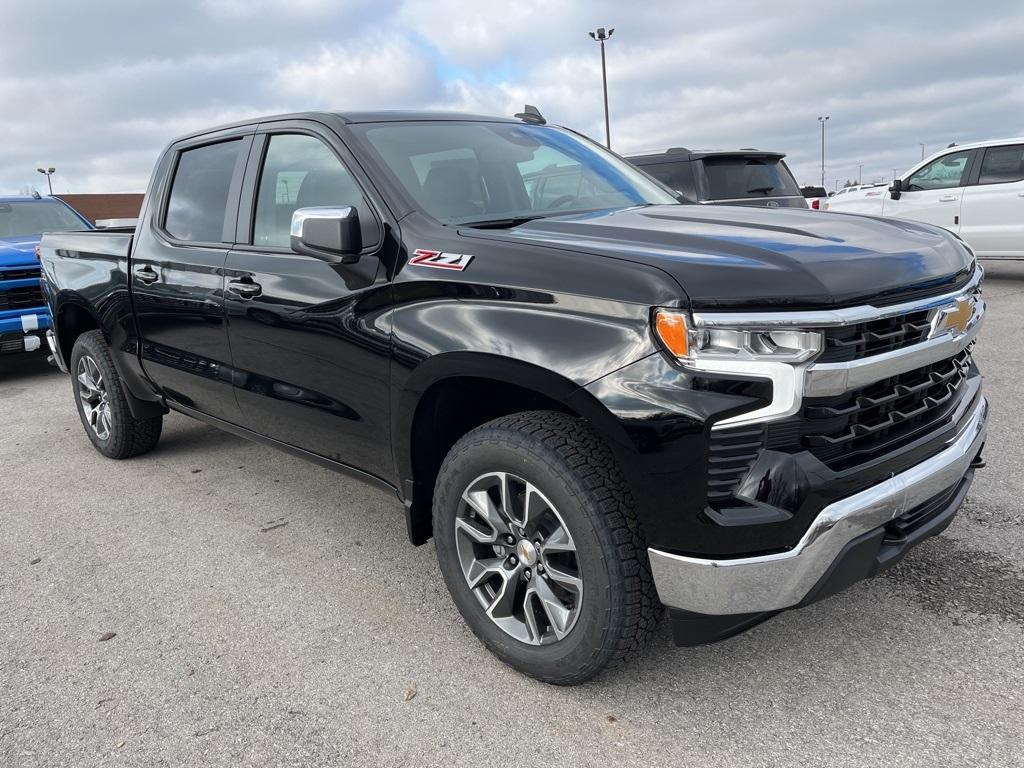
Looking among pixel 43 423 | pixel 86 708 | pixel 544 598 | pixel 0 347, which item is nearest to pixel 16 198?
pixel 0 347

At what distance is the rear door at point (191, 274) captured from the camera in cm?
364

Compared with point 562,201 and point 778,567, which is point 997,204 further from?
point 778,567

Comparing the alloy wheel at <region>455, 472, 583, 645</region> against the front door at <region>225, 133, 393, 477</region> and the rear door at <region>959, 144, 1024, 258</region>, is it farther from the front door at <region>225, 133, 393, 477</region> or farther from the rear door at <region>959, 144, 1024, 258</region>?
the rear door at <region>959, 144, 1024, 258</region>

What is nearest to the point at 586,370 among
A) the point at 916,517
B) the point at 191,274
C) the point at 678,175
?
the point at 916,517

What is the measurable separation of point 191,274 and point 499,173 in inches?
59.8

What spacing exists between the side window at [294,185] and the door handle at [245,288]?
0.59 ft

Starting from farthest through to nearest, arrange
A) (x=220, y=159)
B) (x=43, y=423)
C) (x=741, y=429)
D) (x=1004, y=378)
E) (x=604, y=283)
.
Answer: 1. (x=43, y=423)
2. (x=1004, y=378)
3. (x=220, y=159)
4. (x=604, y=283)
5. (x=741, y=429)

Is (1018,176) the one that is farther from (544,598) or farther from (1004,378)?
(544,598)

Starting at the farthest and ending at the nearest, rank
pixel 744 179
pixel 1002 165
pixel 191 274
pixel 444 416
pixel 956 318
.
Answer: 1. pixel 1002 165
2. pixel 744 179
3. pixel 191 274
4. pixel 444 416
5. pixel 956 318

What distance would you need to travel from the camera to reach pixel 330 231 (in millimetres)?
2666

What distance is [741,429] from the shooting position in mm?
2020

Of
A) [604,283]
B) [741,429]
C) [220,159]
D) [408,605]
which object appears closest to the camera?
[741,429]

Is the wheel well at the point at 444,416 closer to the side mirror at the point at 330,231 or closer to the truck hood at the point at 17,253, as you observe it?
the side mirror at the point at 330,231

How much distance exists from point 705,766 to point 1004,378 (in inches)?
188
